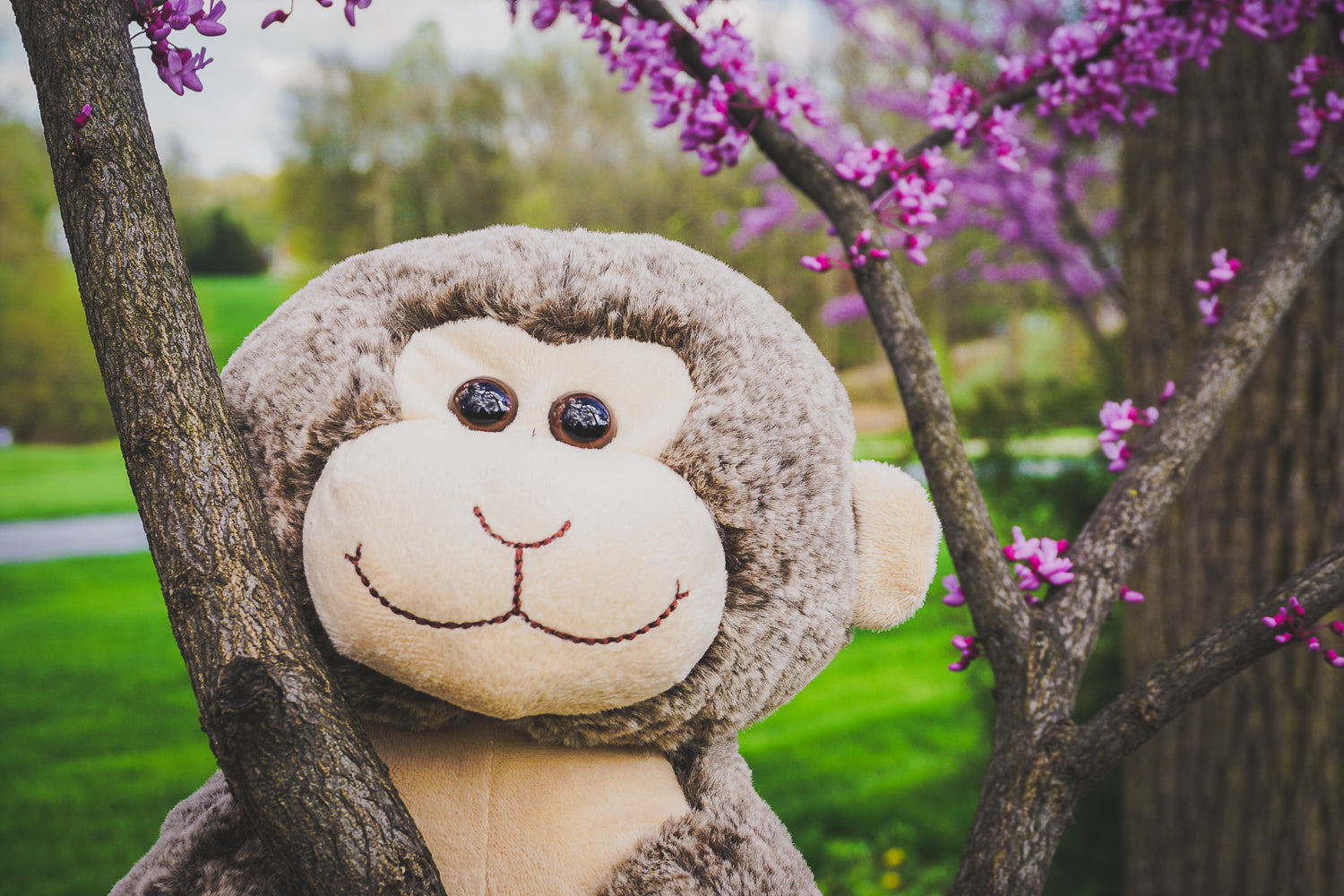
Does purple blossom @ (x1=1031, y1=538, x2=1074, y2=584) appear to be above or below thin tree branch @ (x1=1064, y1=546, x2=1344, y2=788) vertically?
above

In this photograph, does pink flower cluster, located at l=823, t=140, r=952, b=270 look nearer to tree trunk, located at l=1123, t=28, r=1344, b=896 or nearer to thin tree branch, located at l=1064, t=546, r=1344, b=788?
thin tree branch, located at l=1064, t=546, r=1344, b=788

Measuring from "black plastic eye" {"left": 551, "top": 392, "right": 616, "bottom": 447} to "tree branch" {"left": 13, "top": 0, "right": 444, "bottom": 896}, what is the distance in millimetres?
268

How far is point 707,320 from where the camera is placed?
A: 935 mm

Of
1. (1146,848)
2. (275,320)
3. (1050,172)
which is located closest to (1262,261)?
(275,320)

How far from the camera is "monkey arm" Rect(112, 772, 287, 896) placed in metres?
0.89

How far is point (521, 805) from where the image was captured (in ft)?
3.04

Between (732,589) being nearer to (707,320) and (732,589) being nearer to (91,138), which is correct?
(707,320)

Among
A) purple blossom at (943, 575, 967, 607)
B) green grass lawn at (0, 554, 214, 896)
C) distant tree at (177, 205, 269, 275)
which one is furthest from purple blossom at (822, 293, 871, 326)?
distant tree at (177, 205, 269, 275)

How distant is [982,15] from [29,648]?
6.37 metres

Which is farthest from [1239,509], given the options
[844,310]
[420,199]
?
[420,199]

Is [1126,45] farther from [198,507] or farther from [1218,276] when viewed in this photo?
[198,507]

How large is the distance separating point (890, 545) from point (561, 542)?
1.36 ft

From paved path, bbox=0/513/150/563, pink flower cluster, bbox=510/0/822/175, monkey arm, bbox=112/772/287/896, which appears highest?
paved path, bbox=0/513/150/563

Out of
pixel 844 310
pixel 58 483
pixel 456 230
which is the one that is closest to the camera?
pixel 456 230
